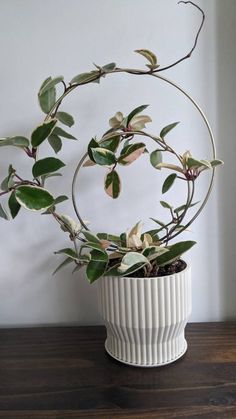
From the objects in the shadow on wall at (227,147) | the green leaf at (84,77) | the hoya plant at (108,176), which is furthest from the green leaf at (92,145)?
the shadow on wall at (227,147)

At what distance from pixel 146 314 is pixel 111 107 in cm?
49

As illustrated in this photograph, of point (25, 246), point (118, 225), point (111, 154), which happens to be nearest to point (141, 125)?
point (111, 154)

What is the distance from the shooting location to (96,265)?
0.66 m

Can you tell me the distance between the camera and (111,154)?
0.60 meters

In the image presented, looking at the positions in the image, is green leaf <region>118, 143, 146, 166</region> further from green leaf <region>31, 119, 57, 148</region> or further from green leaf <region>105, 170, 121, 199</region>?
green leaf <region>31, 119, 57, 148</region>

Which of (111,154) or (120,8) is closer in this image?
(111,154)

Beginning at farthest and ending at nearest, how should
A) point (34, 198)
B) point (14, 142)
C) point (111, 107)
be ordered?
point (111, 107) < point (14, 142) < point (34, 198)

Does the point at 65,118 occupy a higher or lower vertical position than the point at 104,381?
higher

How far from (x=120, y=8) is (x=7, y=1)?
265mm

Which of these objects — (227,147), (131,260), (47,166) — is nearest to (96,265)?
(131,260)

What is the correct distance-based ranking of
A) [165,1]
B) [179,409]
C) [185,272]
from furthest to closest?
[165,1], [185,272], [179,409]

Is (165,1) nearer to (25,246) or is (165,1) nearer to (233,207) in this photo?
(233,207)

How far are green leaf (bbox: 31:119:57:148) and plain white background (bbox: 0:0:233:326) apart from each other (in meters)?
0.26

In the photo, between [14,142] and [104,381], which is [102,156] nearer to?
[14,142]
